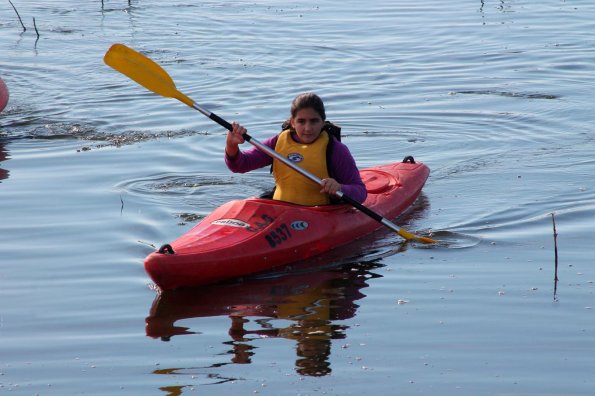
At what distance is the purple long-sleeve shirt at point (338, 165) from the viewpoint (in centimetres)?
720

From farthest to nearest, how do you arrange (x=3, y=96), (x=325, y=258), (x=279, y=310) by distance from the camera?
(x=3, y=96) < (x=325, y=258) < (x=279, y=310)

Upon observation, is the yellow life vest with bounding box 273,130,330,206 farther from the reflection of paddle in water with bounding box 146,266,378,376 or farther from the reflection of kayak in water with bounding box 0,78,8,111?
the reflection of kayak in water with bounding box 0,78,8,111

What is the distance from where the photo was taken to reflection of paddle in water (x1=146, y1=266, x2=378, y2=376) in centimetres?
547

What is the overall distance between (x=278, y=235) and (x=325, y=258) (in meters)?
0.43

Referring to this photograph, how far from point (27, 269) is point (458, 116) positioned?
5564mm

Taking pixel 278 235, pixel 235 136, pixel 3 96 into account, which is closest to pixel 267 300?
pixel 278 235

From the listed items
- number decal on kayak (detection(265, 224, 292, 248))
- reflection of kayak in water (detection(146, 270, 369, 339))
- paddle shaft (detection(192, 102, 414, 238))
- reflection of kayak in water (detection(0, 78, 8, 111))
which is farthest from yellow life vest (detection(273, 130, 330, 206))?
reflection of kayak in water (detection(0, 78, 8, 111))

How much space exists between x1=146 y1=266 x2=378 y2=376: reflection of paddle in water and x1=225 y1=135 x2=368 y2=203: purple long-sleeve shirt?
2.01ft

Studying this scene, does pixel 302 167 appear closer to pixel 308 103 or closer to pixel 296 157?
pixel 296 157

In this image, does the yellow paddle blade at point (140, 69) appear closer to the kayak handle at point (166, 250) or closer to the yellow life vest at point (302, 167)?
the yellow life vest at point (302, 167)

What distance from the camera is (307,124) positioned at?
706 cm

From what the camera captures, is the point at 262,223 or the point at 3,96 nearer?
the point at 262,223

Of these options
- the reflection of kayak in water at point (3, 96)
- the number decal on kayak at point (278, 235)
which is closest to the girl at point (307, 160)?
the number decal on kayak at point (278, 235)

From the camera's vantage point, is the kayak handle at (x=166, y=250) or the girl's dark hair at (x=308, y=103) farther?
the girl's dark hair at (x=308, y=103)
